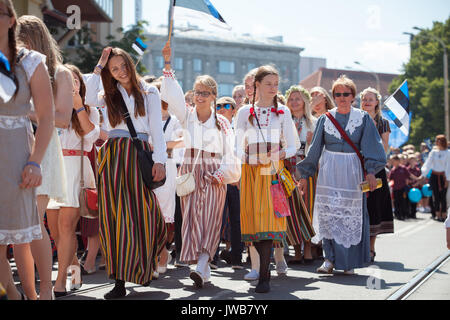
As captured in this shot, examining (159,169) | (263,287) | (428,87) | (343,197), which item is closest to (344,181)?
(343,197)

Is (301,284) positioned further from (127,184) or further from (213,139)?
(127,184)

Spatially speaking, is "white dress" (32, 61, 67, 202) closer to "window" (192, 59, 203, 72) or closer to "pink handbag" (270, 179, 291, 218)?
"pink handbag" (270, 179, 291, 218)

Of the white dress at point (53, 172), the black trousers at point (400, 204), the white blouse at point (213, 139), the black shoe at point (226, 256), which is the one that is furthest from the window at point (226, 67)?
the white dress at point (53, 172)

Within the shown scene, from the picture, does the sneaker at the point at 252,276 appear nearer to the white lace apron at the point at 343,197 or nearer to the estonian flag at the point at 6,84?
the white lace apron at the point at 343,197

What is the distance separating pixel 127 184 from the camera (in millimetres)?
6094

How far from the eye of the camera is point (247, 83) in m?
8.69

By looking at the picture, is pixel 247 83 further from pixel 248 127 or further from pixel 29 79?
pixel 29 79

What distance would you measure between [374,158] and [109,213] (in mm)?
3018

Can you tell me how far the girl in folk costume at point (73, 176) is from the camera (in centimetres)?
638

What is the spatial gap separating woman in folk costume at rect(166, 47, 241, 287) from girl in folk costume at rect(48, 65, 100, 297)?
835 mm

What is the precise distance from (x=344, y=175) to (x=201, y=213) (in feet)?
5.81

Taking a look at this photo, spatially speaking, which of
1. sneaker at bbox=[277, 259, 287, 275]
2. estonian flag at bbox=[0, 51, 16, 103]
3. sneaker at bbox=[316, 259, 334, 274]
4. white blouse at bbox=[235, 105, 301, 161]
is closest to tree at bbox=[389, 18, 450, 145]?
sneaker at bbox=[316, 259, 334, 274]

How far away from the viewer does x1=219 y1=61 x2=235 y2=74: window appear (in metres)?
92.4

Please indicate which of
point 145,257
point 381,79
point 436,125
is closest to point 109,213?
point 145,257
